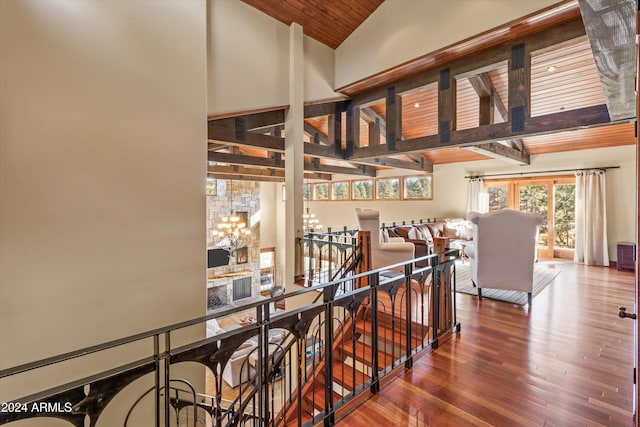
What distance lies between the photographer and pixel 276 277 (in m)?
12.0

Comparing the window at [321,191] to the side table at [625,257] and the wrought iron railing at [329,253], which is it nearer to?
the wrought iron railing at [329,253]

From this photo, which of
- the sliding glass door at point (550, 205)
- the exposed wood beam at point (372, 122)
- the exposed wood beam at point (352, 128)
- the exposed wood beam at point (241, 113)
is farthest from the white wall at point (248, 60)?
the sliding glass door at point (550, 205)

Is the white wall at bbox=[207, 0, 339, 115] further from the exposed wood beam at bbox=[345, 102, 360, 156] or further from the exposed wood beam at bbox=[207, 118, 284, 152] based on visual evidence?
the exposed wood beam at bbox=[345, 102, 360, 156]

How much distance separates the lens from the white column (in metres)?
4.23

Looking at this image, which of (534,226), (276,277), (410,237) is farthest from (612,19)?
(276,277)

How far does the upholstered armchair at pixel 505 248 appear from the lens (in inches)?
137

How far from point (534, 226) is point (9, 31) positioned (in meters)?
5.18

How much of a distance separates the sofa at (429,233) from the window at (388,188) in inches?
74.8

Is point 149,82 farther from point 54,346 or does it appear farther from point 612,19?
point 612,19

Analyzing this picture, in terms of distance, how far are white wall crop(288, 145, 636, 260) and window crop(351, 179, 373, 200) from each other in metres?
0.21

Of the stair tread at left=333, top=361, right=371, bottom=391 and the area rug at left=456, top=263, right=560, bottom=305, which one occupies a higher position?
the area rug at left=456, top=263, right=560, bottom=305

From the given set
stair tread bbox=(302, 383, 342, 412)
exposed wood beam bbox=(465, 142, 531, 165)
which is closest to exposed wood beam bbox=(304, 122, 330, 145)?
exposed wood beam bbox=(465, 142, 531, 165)

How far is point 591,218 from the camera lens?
6.09 m

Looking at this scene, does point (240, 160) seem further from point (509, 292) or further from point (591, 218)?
point (591, 218)
